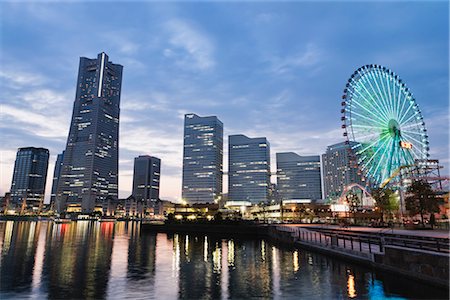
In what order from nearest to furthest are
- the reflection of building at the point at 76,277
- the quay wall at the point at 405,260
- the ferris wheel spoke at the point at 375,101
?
the quay wall at the point at 405,260
the reflection of building at the point at 76,277
the ferris wheel spoke at the point at 375,101

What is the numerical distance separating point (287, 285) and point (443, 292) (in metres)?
8.82

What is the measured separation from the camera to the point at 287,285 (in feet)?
68.2

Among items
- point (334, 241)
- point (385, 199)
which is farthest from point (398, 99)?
point (334, 241)

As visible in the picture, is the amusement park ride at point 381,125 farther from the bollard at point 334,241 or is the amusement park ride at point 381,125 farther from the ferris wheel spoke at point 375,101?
the bollard at point 334,241

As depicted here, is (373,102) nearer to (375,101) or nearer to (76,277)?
(375,101)

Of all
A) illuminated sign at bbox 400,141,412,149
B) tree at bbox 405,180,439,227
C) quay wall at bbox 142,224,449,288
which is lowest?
quay wall at bbox 142,224,449,288

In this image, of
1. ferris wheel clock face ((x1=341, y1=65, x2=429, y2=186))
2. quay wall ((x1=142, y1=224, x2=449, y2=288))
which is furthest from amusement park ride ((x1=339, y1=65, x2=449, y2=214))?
quay wall ((x1=142, y1=224, x2=449, y2=288))

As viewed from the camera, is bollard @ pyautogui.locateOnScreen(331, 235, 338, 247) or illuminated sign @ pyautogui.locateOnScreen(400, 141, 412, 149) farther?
illuminated sign @ pyautogui.locateOnScreen(400, 141, 412, 149)

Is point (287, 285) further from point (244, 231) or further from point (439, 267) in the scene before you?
point (244, 231)

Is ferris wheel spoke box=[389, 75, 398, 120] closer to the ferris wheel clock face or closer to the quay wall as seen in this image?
the ferris wheel clock face

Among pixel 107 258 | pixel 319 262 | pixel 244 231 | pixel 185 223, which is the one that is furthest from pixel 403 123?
pixel 107 258

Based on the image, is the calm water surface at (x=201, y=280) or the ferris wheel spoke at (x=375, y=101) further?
the ferris wheel spoke at (x=375, y=101)

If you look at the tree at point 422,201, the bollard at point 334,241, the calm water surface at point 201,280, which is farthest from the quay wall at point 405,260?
the tree at point 422,201

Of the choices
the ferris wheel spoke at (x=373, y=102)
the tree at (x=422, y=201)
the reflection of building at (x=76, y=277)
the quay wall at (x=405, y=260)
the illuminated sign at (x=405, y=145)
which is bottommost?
the reflection of building at (x=76, y=277)
